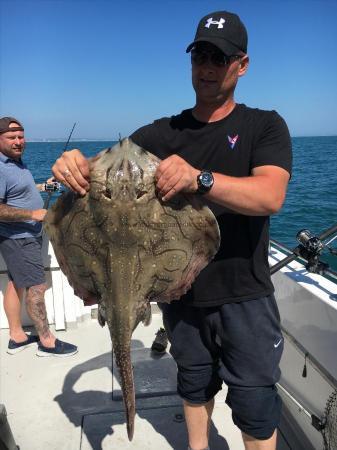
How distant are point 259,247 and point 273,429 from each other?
1.20 meters

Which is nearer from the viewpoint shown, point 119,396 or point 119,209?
point 119,209

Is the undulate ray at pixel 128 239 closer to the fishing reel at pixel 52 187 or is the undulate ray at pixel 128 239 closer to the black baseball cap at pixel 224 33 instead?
the black baseball cap at pixel 224 33

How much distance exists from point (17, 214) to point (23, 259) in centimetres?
58

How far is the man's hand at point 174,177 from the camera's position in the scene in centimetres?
190

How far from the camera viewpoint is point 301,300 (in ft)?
11.1

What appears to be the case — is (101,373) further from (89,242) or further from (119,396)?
(89,242)

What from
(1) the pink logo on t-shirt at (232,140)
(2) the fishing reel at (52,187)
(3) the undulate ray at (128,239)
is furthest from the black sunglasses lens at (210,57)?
(2) the fishing reel at (52,187)

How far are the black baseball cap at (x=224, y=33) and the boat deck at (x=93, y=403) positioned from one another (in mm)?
3076

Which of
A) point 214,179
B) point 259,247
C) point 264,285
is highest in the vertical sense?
point 214,179

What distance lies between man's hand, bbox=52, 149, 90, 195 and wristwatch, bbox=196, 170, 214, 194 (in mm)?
586

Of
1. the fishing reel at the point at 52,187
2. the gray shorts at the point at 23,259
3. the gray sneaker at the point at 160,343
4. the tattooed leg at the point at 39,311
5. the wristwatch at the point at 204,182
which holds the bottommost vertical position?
the gray sneaker at the point at 160,343

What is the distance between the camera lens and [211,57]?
90.3 inches

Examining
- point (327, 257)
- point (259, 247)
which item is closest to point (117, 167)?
point (259, 247)

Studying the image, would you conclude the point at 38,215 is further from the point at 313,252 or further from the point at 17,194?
the point at 313,252
